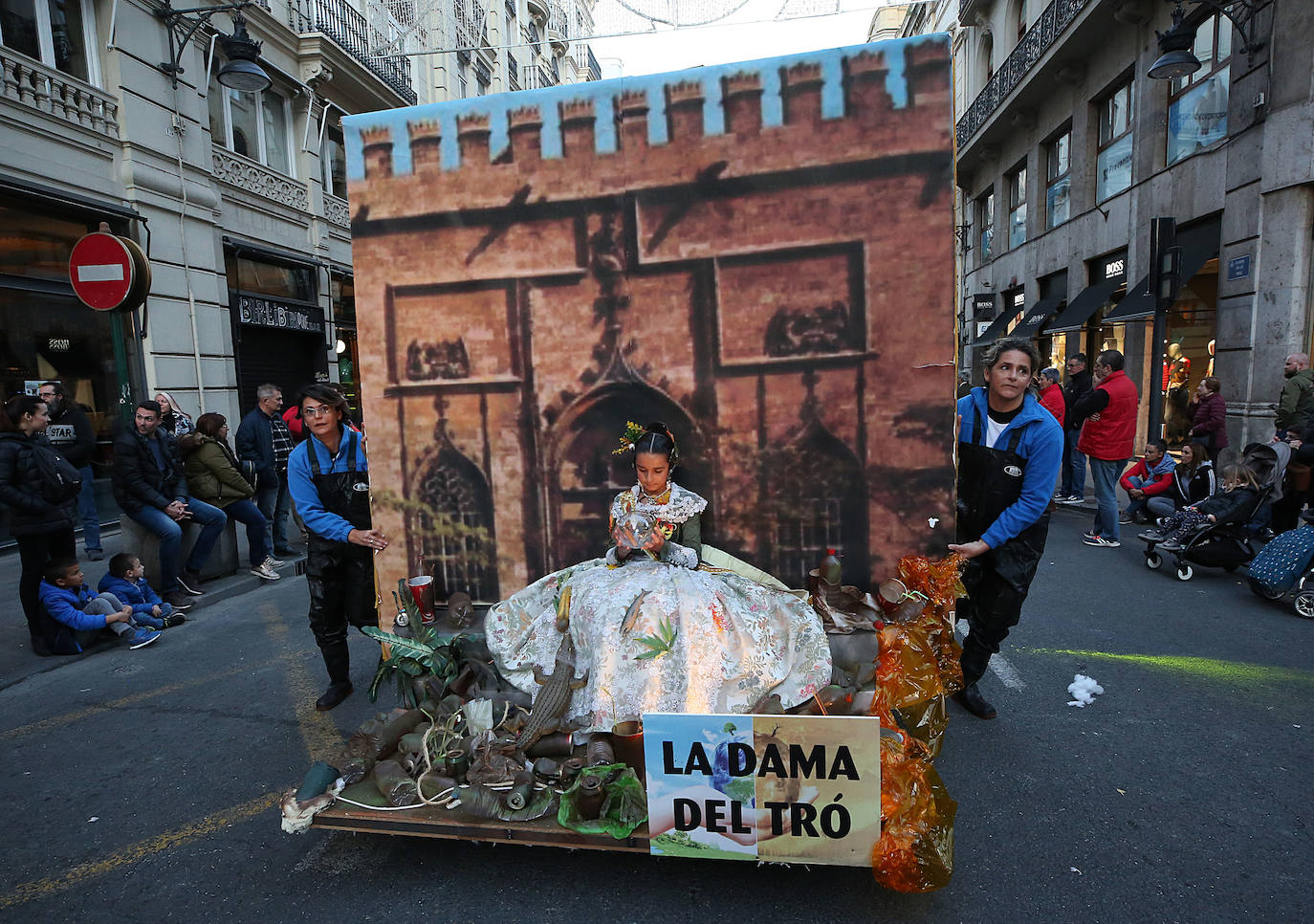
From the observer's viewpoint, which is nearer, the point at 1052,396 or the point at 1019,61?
the point at 1052,396

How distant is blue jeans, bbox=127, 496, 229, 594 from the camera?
617cm

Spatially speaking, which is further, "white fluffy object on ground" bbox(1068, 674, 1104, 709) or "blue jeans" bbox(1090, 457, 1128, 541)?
"blue jeans" bbox(1090, 457, 1128, 541)

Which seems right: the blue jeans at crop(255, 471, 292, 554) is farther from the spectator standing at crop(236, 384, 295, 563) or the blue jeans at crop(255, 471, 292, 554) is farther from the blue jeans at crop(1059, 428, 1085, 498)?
the blue jeans at crop(1059, 428, 1085, 498)

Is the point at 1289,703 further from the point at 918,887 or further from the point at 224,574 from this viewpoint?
the point at 224,574

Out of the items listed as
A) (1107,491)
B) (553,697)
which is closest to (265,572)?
(553,697)

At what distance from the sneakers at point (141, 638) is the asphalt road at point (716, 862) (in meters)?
0.44

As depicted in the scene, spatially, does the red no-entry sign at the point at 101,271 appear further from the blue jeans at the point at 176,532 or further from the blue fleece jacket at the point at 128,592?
the blue fleece jacket at the point at 128,592

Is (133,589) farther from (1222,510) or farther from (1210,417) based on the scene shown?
(1210,417)

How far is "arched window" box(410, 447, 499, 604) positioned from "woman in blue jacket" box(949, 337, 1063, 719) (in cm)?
265

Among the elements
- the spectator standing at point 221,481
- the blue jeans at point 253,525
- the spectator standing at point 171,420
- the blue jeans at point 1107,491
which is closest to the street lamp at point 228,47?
the spectator standing at point 171,420

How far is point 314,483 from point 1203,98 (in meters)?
14.0

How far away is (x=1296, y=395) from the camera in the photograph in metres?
7.83

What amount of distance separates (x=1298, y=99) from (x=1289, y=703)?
9321mm

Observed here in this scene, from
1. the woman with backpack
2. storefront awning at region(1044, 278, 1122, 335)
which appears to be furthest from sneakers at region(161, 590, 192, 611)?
storefront awning at region(1044, 278, 1122, 335)
